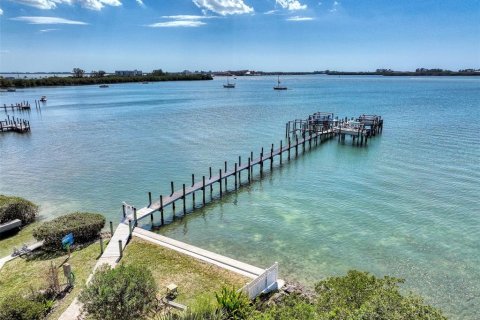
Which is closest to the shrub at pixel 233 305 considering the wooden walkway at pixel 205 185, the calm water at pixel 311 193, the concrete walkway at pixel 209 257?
the concrete walkway at pixel 209 257

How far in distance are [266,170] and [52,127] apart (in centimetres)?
4119

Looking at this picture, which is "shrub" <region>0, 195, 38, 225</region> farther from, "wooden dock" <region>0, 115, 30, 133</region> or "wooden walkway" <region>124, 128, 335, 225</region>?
"wooden dock" <region>0, 115, 30, 133</region>

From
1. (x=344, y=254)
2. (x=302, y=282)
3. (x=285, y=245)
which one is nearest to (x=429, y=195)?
(x=344, y=254)

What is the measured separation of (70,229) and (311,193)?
1656 centimetres

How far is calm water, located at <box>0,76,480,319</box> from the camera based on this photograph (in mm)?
17391

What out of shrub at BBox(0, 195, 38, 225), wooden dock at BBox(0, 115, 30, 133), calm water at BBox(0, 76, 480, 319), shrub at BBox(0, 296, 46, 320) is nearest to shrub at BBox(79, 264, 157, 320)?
shrub at BBox(0, 296, 46, 320)

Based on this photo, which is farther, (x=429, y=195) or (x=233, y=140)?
(x=233, y=140)

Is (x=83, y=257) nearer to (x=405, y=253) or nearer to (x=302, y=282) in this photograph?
(x=302, y=282)

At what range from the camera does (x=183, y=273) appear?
14.6 m

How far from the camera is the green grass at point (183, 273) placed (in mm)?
A: 13484

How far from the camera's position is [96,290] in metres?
10.1

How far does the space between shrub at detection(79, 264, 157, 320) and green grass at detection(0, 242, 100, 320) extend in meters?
3.24

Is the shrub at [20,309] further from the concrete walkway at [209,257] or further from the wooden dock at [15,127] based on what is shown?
the wooden dock at [15,127]

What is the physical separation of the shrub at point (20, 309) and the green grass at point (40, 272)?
25.5 inches
